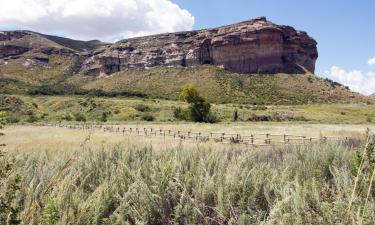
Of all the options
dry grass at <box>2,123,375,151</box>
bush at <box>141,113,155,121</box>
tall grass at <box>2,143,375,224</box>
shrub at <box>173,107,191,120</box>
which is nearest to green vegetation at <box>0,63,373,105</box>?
shrub at <box>173,107,191,120</box>

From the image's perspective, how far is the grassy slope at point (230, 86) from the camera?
118 metres

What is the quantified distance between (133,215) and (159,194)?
53 cm

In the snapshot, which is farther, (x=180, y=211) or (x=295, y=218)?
(x=180, y=211)

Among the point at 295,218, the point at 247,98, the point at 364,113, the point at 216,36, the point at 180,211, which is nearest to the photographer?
the point at 295,218

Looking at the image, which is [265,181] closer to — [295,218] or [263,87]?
[295,218]

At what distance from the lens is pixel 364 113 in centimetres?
8912

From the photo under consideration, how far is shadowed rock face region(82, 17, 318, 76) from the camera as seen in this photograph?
14893 centimetres

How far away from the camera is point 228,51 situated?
151 m

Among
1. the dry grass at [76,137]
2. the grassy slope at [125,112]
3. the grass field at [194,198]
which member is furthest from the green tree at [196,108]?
the grass field at [194,198]

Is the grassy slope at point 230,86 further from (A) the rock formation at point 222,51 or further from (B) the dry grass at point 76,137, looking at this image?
(B) the dry grass at point 76,137

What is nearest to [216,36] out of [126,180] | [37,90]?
[37,90]

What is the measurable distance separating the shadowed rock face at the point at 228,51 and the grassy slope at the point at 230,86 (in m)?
8.95

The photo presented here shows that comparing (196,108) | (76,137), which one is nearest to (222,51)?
(196,108)

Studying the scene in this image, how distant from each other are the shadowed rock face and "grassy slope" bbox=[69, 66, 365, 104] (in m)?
8.95
